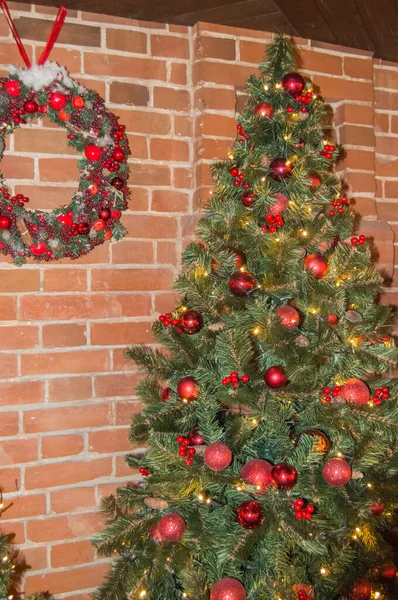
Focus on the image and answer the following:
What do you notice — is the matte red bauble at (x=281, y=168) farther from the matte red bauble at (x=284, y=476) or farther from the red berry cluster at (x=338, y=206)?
the matte red bauble at (x=284, y=476)

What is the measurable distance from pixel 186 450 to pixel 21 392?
72 cm

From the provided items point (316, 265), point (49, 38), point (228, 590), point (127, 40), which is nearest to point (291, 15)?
point (127, 40)

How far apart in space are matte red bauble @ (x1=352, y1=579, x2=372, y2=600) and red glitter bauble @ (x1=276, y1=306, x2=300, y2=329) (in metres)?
0.67

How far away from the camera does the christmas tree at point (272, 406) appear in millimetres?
1206

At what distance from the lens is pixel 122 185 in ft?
5.72

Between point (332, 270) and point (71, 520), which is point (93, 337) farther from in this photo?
point (332, 270)

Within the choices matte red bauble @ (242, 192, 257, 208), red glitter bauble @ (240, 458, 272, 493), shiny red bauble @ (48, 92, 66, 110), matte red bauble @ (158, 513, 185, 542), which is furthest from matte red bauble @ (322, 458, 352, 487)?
shiny red bauble @ (48, 92, 66, 110)

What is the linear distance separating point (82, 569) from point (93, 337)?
778 mm

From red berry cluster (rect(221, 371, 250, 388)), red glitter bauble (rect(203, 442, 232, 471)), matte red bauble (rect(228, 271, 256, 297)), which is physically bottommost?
red glitter bauble (rect(203, 442, 232, 471))

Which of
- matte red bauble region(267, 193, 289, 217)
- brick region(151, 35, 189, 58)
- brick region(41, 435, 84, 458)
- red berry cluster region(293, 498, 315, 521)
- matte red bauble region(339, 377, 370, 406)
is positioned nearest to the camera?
red berry cluster region(293, 498, 315, 521)

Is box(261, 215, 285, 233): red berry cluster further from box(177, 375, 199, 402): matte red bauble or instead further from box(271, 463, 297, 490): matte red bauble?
box(271, 463, 297, 490): matte red bauble

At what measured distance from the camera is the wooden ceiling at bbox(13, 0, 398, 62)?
1.77 meters

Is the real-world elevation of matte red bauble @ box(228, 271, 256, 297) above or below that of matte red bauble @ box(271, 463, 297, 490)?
above

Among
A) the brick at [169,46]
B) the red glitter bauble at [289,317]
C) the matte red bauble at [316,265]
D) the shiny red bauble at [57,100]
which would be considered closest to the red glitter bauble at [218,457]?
the red glitter bauble at [289,317]
